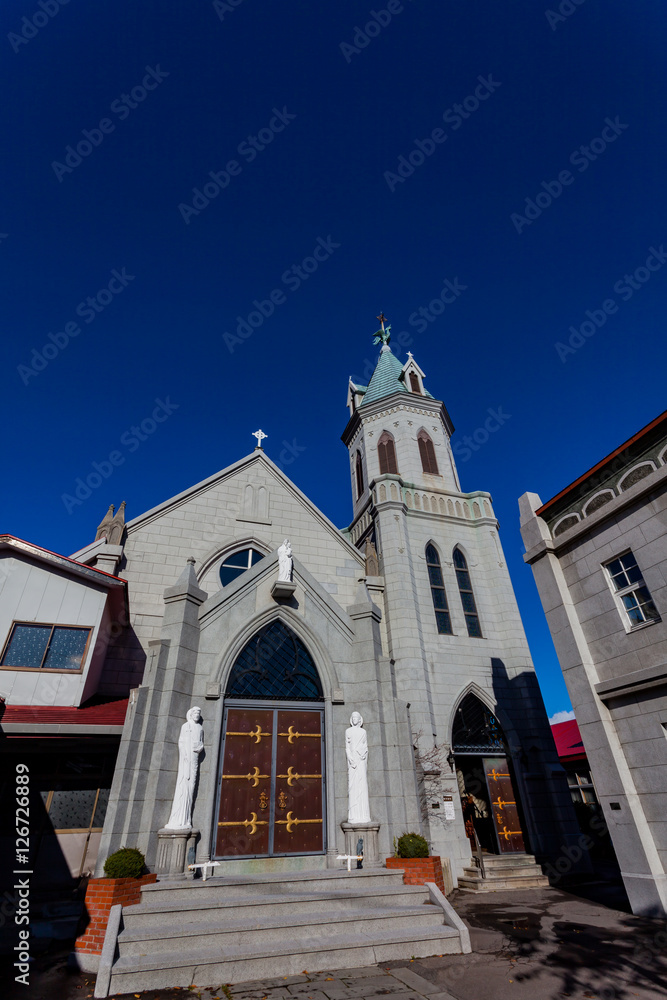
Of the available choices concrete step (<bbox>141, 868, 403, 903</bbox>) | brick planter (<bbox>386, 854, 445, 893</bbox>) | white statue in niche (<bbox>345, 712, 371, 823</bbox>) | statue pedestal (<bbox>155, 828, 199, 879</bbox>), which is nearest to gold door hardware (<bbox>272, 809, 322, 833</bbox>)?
white statue in niche (<bbox>345, 712, 371, 823</bbox>)

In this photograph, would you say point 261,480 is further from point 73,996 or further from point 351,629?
point 73,996

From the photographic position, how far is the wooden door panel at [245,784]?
10.7 metres

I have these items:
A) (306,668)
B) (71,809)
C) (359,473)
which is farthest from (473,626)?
(71,809)

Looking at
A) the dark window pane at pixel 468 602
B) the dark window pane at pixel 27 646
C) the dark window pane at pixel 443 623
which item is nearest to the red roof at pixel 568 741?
the dark window pane at pixel 468 602

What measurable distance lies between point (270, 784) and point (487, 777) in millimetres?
8728

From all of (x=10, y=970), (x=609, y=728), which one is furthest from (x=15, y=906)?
(x=609, y=728)

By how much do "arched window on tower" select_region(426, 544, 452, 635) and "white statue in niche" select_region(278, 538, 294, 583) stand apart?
7.61 metres

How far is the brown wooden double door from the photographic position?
1080 centimetres

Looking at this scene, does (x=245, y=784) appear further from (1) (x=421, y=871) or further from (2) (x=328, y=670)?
(1) (x=421, y=871)

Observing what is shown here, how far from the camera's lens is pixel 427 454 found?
78.8 ft

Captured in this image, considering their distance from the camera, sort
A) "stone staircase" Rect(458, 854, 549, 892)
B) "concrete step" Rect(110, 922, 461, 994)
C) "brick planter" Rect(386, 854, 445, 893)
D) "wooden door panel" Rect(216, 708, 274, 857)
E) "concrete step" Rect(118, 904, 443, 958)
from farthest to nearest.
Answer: "stone staircase" Rect(458, 854, 549, 892)
"wooden door panel" Rect(216, 708, 274, 857)
"brick planter" Rect(386, 854, 445, 893)
"concrete step" Rect(118, 904, 443, 958)
"concrete step" Rect(110, 922, 461, 994)

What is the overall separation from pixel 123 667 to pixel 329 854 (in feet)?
22.8

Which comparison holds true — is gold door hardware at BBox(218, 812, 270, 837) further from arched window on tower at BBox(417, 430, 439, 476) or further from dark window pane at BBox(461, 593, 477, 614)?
arched window on tower at BBox(417, 430, 439, 476)

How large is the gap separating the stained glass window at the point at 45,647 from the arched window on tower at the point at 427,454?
53.0 ft
